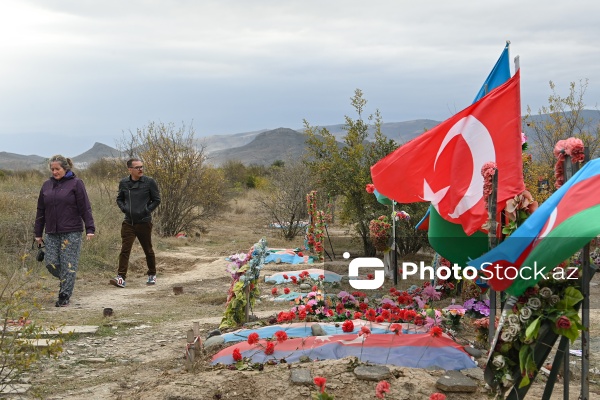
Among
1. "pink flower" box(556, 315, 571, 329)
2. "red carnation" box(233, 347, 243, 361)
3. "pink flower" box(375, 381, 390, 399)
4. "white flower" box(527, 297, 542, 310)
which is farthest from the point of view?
"red carnation" box(233, 347, 243, 361)

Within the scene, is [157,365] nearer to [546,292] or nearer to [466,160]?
[466,160]

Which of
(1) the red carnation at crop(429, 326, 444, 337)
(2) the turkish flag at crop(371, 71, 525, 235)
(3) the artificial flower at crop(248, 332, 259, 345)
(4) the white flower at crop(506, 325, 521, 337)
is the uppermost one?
(2) the turkish flag at crop(371, 71, 525, 235)

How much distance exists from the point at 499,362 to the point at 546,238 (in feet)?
2.68

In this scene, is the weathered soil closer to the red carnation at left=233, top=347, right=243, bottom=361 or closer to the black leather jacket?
the red carnation at left=233, top=347, right=243, bottom=361

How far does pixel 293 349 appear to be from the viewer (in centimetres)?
621

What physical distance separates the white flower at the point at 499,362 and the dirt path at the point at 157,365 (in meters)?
0.96

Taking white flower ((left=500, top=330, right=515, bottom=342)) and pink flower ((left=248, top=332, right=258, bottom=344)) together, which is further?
pink flower ((left=248, top=332, right=258, bottom=344))

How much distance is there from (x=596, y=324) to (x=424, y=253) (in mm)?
7797

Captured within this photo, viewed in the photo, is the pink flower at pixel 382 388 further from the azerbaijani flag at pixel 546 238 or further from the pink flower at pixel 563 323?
the pink flower at pixel 563 323

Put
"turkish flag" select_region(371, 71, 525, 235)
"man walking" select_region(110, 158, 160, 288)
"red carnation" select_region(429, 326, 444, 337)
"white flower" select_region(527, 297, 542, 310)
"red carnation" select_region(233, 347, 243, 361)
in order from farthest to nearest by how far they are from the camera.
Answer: "man walking" select_region(110, 158, 160, 288)
"turkish flag" select_region(371, 71, 525, 235)
"red carnation" select_region(429, 326, 444, 337)
"red carnation" select_region(233, 347, 243, 361)
"white flower" select_region(527, 297, 542, 310)

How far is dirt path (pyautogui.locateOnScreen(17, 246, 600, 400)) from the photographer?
5262 mm

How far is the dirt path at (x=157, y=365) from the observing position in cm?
526

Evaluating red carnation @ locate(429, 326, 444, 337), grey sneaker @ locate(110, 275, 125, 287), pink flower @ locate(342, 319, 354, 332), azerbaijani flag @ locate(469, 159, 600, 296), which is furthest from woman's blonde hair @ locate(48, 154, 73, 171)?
azerbaijani flag @ locate(469, 159, 600, 296)

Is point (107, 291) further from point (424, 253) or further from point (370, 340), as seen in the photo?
point (424, 253)
